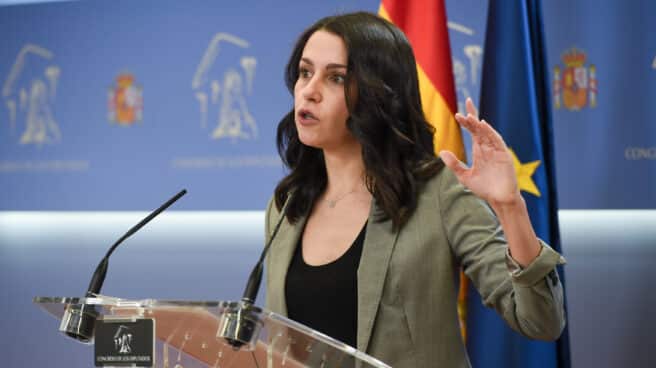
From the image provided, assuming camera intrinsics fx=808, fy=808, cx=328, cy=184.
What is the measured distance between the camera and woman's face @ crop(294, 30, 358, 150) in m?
1.65

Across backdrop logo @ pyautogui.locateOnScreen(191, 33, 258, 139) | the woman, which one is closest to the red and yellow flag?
the woman

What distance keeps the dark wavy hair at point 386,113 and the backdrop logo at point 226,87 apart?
178 cm

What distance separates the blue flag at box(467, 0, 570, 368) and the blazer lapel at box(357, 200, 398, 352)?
3.34ft

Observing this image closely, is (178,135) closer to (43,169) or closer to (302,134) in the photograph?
(43,169)

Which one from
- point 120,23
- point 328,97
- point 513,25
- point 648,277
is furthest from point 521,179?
point 120,23

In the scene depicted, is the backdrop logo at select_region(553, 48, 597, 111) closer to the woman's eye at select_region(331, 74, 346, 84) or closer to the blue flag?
the blue flag

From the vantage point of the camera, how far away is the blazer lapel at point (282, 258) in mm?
1631

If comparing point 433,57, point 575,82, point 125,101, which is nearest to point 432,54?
point 433,57

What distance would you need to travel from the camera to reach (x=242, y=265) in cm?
357

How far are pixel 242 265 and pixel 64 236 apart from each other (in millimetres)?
989

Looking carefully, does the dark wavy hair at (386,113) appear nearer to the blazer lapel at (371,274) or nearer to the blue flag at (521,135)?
the blazer lapel at (371,274)

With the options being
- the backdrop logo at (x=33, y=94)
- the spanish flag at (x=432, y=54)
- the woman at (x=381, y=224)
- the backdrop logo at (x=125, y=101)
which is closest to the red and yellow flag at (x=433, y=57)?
the spanish flag at (x=432, y=54)

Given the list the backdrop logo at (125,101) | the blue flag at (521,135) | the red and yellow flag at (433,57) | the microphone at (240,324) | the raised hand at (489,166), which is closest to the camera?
the microphone at (240,324)

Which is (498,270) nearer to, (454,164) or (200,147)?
(454,164)
